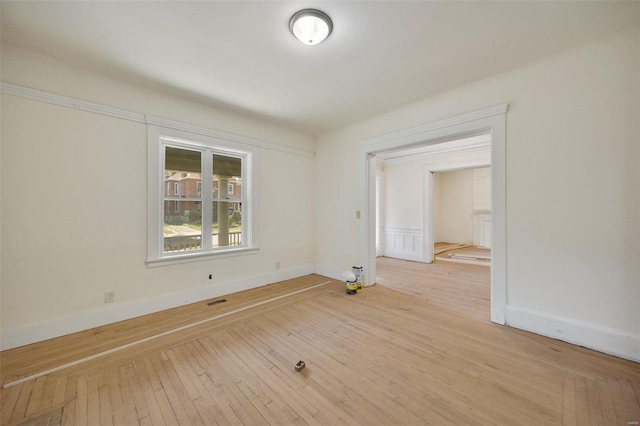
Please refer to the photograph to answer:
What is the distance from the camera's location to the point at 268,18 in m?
1.95

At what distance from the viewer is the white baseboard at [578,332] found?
2.06 m

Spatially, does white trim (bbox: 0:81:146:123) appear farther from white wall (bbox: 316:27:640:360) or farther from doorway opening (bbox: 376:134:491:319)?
doorway opening (bbox: 376:134:491:319)

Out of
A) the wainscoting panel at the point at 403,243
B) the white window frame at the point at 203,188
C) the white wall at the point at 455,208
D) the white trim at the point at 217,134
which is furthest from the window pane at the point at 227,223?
the white wall at the point at 455,208

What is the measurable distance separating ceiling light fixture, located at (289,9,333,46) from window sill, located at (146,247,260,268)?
2902mm

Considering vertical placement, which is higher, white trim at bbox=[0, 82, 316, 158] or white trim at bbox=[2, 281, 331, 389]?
white trim at bbox=[0, 82, 316, 158]

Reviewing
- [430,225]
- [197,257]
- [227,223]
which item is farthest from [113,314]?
[430,225]

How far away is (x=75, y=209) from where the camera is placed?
257 cm

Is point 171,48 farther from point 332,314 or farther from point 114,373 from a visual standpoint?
point 332,314

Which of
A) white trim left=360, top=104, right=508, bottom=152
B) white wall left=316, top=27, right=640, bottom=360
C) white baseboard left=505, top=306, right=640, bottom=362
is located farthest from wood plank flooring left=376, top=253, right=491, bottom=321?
white trim left=360, top=104, right=508, bottom=152

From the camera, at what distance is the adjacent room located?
174 cm

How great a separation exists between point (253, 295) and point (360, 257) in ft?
5.86

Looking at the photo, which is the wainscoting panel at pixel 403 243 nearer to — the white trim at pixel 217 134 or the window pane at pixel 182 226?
the white trim at pixel 217 134

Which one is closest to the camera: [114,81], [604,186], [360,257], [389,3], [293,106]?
[389,3]

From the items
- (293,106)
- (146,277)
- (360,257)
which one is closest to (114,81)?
(293,106)
